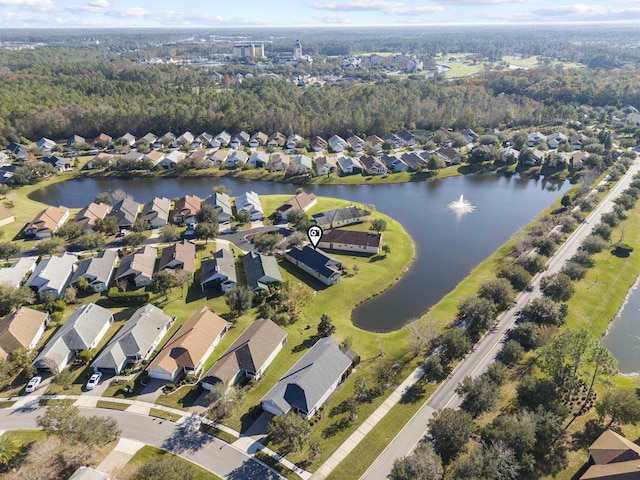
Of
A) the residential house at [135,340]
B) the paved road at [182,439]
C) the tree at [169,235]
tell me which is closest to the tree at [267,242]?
the tree at [169,235]

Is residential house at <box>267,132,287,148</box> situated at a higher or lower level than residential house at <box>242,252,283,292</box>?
higher

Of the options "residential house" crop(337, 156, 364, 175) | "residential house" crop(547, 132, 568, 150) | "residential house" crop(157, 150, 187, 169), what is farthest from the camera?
"residential house" crop(547, 132, 568, 150)

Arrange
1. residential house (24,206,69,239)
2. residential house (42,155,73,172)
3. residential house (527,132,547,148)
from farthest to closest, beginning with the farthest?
residential house (527,132,547,148) < residential house (42,155,73,172) < residential house (24,206,69,239)

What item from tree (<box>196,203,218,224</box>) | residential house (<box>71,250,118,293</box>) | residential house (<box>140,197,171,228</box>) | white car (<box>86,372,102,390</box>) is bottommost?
white car (<box>86,372,102,390</box>)

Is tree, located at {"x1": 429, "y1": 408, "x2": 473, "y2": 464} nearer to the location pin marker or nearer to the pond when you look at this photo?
the pond

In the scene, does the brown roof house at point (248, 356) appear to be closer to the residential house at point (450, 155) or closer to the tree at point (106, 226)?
the tree at point (106, 226)

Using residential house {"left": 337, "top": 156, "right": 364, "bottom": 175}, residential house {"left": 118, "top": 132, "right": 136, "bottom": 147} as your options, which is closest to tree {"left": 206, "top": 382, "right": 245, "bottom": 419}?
residential house {"left": 337, "top": 156, "right": 364, "bottom": 175}

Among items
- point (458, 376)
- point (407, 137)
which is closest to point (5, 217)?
point (458, 376)
